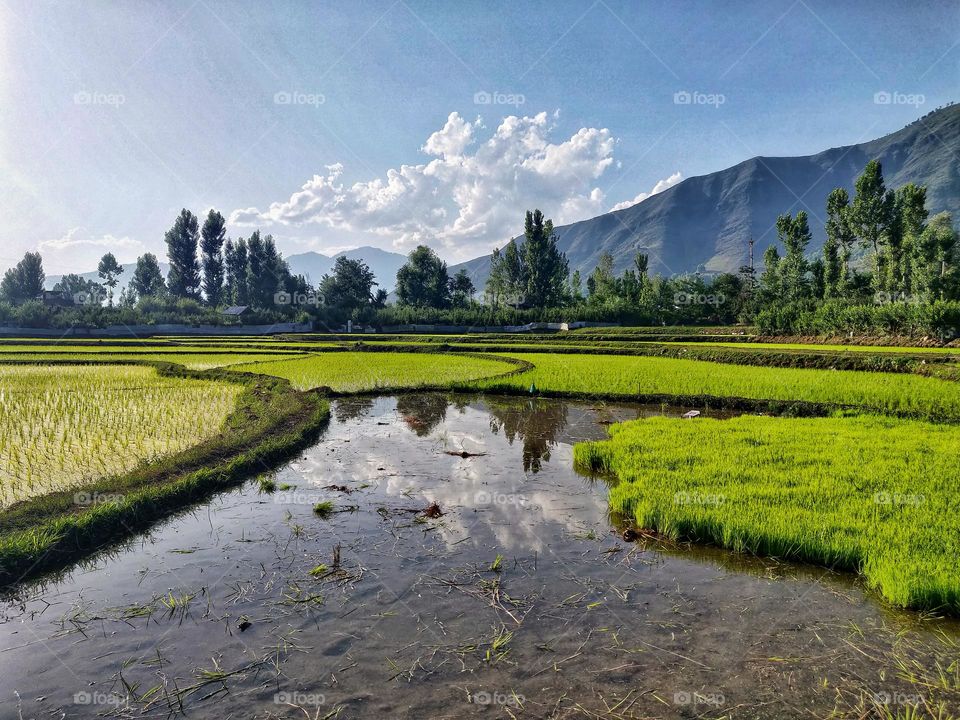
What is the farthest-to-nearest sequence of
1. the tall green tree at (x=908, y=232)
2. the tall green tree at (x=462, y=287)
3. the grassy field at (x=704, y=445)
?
the tall green tree at (x=462, y=287) < the tall green tree at (x=908, y=232) < the grassy field at (x=704, y=445)

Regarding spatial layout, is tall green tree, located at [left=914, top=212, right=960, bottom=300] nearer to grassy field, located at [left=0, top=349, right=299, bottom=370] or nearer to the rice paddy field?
the rice paddy field

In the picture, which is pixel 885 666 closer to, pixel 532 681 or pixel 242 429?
pixel 532 681

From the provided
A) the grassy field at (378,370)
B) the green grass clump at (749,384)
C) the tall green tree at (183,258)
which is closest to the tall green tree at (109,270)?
the tall green tree at (183,258)

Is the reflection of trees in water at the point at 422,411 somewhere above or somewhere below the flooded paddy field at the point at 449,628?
above

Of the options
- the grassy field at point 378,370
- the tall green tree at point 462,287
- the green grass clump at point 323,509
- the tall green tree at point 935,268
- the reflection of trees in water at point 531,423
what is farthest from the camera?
the tall green tree at point 462,287

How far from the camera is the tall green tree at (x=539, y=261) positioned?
82.6 m

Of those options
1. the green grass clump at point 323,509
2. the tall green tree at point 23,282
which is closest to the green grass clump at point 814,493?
the green grass clump at point 323,509

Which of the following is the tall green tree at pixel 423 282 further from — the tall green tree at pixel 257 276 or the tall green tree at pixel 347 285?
the tall green tree at pixel 257 276

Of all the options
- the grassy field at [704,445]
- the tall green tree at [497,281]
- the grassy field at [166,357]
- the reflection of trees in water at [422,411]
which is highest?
the tall green tree at [497,281]

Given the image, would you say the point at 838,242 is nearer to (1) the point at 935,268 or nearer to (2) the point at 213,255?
(1) the point at 935,268

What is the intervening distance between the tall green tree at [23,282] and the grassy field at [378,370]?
102158mm

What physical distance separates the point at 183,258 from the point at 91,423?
10017cm

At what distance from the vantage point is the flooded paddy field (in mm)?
4004

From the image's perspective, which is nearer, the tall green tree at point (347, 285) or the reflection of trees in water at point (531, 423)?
the reflection of trees in water at point (531, 423)
